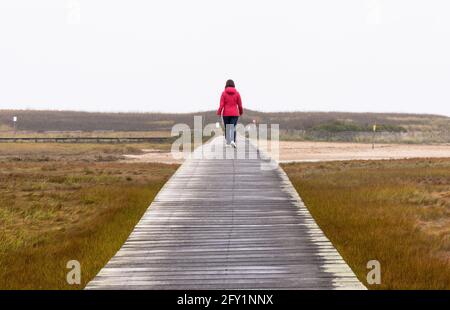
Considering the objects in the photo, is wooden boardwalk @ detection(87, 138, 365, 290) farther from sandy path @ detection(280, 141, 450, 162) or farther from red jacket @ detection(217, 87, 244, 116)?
sandy path @ detection(280, 141, 450, 162)

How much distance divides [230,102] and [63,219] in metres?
7.72

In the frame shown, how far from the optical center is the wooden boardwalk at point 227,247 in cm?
743

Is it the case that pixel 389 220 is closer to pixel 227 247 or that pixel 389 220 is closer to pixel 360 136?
pixel 227 247

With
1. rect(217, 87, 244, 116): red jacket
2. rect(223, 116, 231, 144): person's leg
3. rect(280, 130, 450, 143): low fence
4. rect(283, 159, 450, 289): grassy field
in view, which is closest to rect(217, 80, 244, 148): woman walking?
rect(217, 87, 244, 116): red jacket

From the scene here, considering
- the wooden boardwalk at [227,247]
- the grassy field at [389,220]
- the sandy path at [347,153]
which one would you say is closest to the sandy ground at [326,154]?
the sandy path at [347,153]

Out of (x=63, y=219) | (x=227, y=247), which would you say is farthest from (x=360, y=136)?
(x=227, y=247)

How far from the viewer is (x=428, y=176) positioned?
2147cm

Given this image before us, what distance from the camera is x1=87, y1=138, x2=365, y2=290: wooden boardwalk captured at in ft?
24.4

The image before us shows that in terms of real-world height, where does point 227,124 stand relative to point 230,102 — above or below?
below

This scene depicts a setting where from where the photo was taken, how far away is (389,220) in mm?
11953

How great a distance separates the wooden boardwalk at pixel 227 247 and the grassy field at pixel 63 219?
608 mm

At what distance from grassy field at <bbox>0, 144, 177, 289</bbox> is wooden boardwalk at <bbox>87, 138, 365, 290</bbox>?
0.61m
